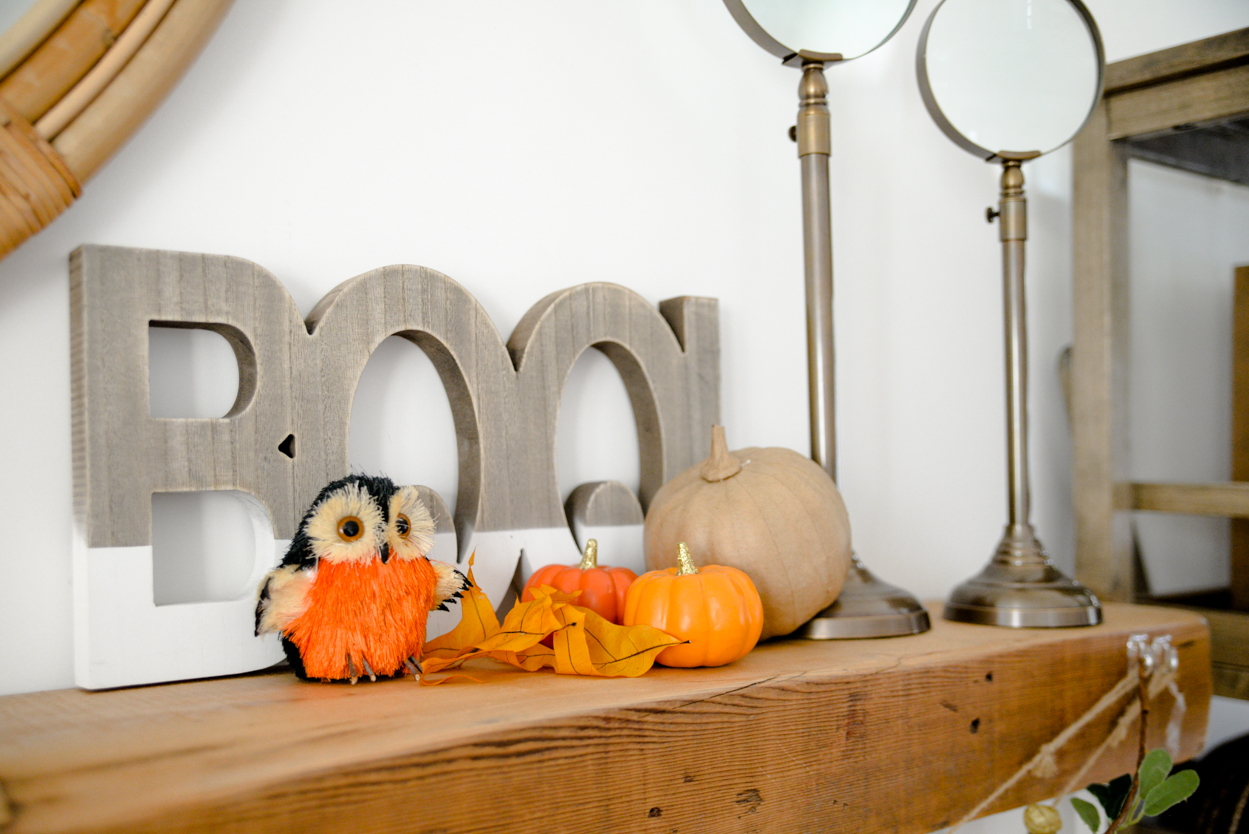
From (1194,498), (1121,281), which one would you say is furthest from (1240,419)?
(1121,281)

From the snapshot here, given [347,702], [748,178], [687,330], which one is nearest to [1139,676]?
[687,330]

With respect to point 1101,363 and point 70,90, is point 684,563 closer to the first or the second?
point 70,90

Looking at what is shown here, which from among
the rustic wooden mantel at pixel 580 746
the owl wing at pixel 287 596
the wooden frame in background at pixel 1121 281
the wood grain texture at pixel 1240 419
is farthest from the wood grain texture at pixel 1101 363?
the owl wing at pixel 287 596

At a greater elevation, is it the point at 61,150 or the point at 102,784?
the point at 61,150

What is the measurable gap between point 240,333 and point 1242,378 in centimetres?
130

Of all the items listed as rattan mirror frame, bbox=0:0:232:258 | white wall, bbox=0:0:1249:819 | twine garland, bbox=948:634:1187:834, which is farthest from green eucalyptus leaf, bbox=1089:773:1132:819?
rattan mirror frame, bbox=0:0:232:258

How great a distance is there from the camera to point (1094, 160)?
138 cm

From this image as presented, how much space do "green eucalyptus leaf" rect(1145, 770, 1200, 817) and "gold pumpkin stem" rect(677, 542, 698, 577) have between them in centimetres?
49

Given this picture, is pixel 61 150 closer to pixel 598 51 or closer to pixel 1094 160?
pixel 598 51

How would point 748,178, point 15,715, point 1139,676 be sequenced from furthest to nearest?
point 748,178, point 1139,676, point 15,715

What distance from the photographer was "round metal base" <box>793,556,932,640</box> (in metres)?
0.94

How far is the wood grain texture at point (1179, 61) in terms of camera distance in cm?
123

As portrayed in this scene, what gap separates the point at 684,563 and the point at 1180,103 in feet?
3.50

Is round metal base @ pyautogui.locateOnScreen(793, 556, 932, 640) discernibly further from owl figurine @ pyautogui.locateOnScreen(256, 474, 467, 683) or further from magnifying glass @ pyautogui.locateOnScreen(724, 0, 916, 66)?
magnifying glass @ pyautogui.locateOnScreen(724, 0, 916, 66)
